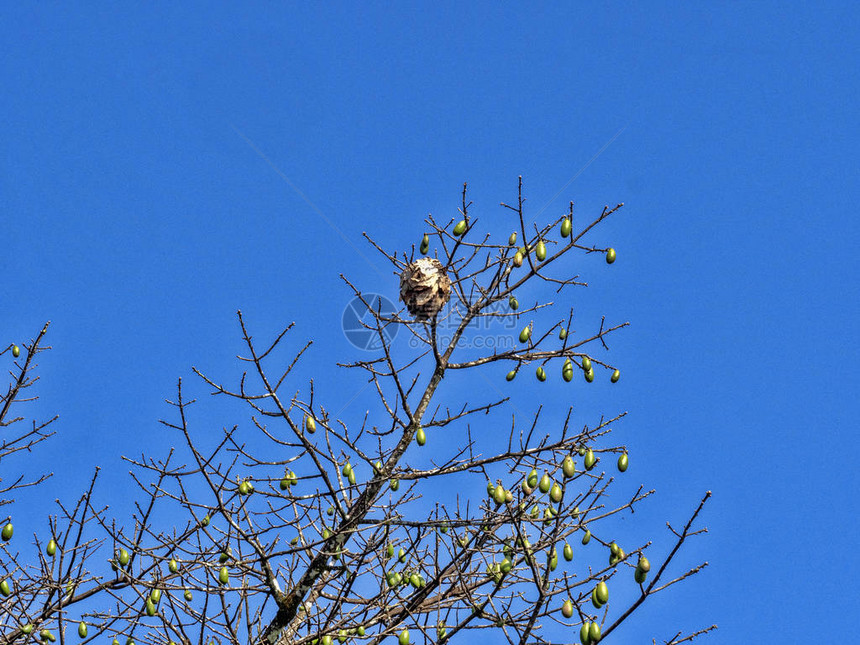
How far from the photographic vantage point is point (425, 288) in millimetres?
6895

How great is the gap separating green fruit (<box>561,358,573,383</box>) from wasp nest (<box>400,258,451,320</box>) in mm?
1157

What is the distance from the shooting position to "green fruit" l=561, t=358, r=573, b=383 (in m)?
6.92

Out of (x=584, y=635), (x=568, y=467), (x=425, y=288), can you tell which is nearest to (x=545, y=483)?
(x=568, y=467)

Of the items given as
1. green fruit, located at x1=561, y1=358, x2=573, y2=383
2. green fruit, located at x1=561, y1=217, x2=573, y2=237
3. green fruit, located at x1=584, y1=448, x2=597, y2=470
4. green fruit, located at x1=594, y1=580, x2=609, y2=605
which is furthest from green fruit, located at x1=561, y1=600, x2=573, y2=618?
green fruit, located at x1=561, y1=217, x2=573, y2=237

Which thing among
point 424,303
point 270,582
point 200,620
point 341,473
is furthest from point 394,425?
point 200,620

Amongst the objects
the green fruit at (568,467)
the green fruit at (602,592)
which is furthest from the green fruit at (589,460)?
the green fruit at (602,592)

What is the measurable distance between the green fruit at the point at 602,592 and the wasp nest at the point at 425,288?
2.65 m

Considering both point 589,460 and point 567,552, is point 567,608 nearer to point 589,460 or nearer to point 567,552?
point 567,552

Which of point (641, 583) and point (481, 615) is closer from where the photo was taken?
point (641, 583)

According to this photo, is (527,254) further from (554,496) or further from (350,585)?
(350,585)

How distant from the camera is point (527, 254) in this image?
690 centimetres

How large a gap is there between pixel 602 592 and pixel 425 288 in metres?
2.89

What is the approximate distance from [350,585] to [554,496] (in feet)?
6.32

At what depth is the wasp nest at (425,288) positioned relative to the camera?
690cm
